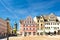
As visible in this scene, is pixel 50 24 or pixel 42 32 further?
pixel 50 24

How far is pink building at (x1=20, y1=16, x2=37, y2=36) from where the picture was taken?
4188 cm

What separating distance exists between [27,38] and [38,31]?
11362 mm

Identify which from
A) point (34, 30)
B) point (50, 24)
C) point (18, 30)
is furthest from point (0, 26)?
point (50, 24)

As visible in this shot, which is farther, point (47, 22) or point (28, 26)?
point (47, 22)

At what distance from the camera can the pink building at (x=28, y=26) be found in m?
41.9

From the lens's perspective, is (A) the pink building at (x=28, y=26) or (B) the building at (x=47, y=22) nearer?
(A) the pink building at (x=28, y=26)

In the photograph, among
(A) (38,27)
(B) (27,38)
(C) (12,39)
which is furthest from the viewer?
(A) (38,27)

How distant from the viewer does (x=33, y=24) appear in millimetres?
42688

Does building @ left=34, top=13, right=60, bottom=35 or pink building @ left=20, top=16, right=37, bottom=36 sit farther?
building @ left=34, top=13, right=60, bottom=35

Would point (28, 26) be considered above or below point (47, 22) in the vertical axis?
below

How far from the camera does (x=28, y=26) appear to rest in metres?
42.8

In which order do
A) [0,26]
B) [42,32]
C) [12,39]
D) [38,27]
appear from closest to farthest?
[12,39]
[0,26]
[42,32]
[38,27]

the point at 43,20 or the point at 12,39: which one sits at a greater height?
the point at 43,20

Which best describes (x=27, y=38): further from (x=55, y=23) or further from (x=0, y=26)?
(x=55, y=23)
